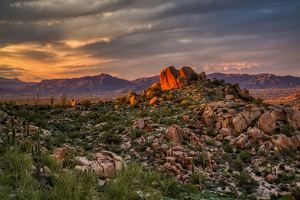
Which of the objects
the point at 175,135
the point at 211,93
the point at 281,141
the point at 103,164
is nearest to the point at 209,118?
the point at 175,135

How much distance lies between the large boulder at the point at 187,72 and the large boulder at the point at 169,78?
187 cm

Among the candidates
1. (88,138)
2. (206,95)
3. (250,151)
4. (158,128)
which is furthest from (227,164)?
(206,95)

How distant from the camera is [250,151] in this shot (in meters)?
18.0

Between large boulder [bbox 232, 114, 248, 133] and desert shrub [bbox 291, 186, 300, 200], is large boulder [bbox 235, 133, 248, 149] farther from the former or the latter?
desert shrub [bbox 291, 186, 300, 200]

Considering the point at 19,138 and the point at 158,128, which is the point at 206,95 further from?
the point at 19,138

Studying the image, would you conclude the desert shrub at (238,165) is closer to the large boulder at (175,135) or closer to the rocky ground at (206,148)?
the rocky ground at (206,148)

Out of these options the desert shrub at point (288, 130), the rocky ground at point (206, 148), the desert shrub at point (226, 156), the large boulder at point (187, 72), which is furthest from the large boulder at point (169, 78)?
the desert shrub at point (226, 156)

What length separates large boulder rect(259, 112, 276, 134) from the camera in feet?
65.9

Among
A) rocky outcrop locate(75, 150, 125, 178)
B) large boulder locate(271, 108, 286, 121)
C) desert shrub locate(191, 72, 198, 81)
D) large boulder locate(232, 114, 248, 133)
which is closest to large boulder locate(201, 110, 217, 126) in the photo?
large boulder locate(232, 114, 248, 133)

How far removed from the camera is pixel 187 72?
55094 millimetres

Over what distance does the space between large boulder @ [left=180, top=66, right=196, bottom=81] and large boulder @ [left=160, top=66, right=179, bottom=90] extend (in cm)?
187

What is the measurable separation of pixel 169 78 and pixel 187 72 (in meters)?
6.14

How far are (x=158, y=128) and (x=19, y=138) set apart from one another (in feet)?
50.7

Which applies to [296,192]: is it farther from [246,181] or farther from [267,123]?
[267,123]
